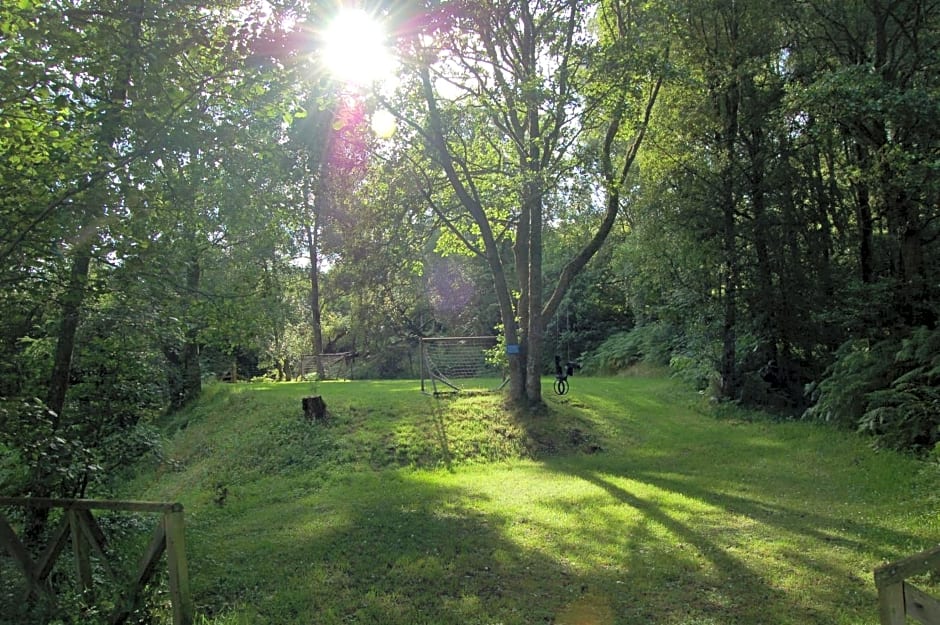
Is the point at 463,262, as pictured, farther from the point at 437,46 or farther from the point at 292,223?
the point at 292,223

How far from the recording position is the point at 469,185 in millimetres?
13195

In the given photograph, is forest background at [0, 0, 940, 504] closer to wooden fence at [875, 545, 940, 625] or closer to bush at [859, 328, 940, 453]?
bush at [859, 328, 940, 453]

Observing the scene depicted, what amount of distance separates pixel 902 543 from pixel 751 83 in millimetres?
11089

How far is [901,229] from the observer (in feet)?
35.9

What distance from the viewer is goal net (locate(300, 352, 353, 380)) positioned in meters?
25.9

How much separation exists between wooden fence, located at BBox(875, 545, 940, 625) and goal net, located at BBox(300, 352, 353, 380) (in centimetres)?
2402

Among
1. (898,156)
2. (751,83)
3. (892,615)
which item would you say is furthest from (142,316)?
(751,83)

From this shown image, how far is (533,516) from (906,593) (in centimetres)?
472

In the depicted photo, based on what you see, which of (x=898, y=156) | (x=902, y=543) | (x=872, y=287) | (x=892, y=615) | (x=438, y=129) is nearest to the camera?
(x=892, y=615)

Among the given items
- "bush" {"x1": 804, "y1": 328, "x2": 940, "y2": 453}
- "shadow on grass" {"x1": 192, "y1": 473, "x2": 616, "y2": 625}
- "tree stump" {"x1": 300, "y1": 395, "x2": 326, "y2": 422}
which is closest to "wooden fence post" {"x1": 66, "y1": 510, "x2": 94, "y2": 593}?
"shadow on grass" {"x1": 192, "y1": 473, "x2": 616, "y2": 625}

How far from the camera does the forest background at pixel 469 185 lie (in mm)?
4668

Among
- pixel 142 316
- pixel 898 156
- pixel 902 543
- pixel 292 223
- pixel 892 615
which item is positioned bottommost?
pixel 902 543

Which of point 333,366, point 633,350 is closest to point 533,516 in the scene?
point 633,350

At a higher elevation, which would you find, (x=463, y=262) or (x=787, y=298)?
(x=463, y=262)
